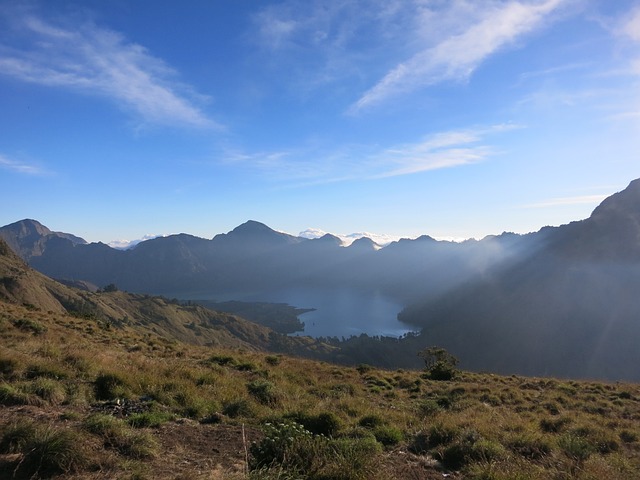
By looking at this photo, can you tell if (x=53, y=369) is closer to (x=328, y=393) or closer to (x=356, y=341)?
(x=328, y=393)

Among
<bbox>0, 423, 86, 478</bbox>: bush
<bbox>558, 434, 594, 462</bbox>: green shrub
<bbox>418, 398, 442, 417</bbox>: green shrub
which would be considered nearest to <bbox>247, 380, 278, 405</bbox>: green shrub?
<bbox>418, 398, 442, 417</bbox>: green shrub

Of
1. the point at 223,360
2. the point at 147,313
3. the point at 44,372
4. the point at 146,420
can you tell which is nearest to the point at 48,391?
the point at 44,372

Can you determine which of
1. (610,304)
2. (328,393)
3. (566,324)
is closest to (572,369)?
(566,324)

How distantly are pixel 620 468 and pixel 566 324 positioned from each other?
197210mm

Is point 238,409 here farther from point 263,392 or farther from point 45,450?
point 45,450

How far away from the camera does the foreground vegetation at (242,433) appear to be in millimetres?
4641

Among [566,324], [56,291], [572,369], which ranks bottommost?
[572,369]

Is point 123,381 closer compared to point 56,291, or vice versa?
point 123,381

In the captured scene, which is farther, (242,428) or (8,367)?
(8,367)

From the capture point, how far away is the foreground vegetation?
4.64 m

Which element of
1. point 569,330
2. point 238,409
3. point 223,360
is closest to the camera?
point 238,409

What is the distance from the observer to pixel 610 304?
6777 inches

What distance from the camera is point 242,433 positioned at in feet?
21.2

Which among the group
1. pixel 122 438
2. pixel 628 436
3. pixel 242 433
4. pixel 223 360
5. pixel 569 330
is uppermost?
pixel 122 438
